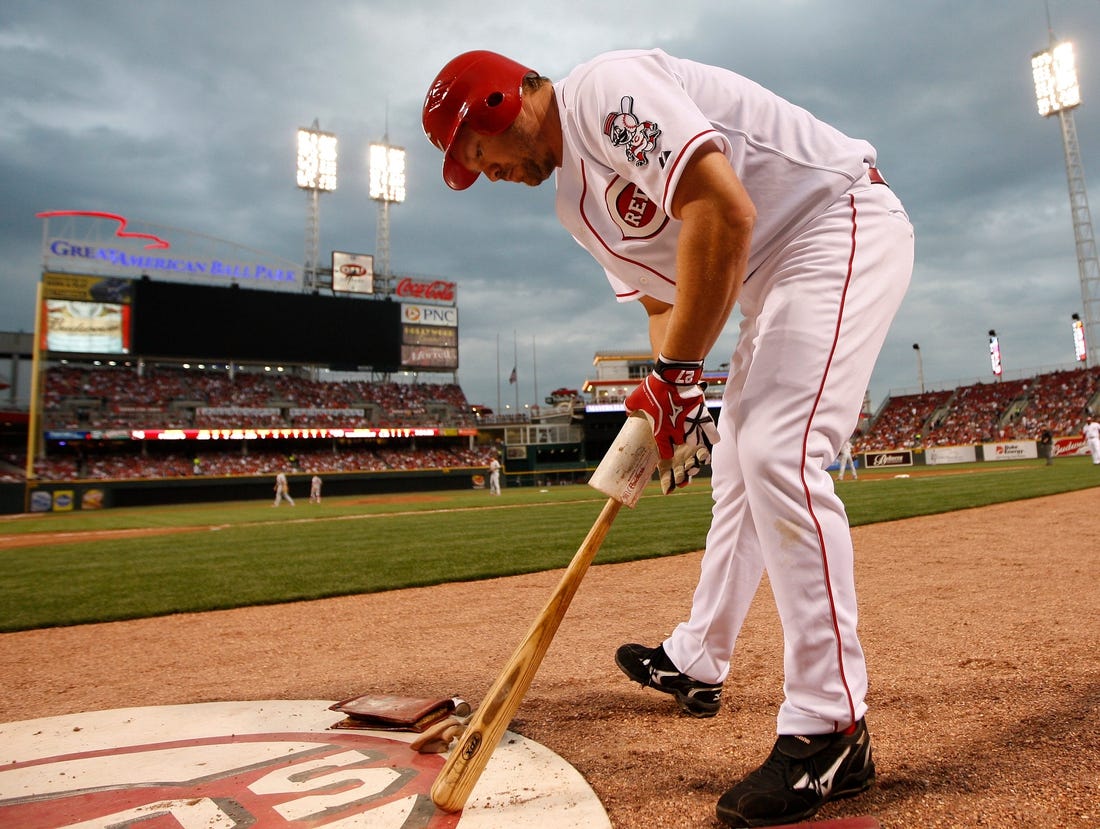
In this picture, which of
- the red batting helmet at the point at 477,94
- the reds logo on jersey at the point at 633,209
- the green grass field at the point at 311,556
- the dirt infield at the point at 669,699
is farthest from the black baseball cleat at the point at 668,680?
the green grass field at the point at 311,556

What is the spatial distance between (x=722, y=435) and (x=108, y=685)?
287cm

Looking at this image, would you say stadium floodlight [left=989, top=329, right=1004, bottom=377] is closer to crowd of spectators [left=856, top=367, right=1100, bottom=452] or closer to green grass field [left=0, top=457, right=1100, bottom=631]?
crowd of spectators [left=856, top=367, right=1100, bottom=452]

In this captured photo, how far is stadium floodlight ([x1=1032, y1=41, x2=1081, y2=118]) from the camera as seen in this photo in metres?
36.3

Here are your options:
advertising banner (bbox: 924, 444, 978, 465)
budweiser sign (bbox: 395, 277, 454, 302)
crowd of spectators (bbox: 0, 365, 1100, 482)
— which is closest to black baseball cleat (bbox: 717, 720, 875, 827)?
crowd of spectators (bbox: 0, 365, 1100, 482)

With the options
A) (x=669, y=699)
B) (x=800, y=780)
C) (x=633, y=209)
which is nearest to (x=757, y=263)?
(x=633, y=209)

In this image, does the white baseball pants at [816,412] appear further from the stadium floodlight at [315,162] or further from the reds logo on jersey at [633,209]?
the stadium floodlight at [315,162]

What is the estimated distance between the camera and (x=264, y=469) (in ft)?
115

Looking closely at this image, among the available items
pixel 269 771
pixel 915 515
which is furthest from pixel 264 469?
pixel 269 771

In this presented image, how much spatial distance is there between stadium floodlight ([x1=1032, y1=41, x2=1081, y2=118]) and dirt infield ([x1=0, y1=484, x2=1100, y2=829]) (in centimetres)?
4242

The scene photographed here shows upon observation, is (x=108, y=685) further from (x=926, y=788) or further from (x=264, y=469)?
(x=264, y=469)

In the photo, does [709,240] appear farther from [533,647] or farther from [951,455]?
[951,455]

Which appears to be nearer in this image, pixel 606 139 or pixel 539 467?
pixel 606 139

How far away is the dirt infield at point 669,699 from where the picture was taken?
63.5 inches

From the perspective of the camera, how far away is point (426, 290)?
43.7 meters
